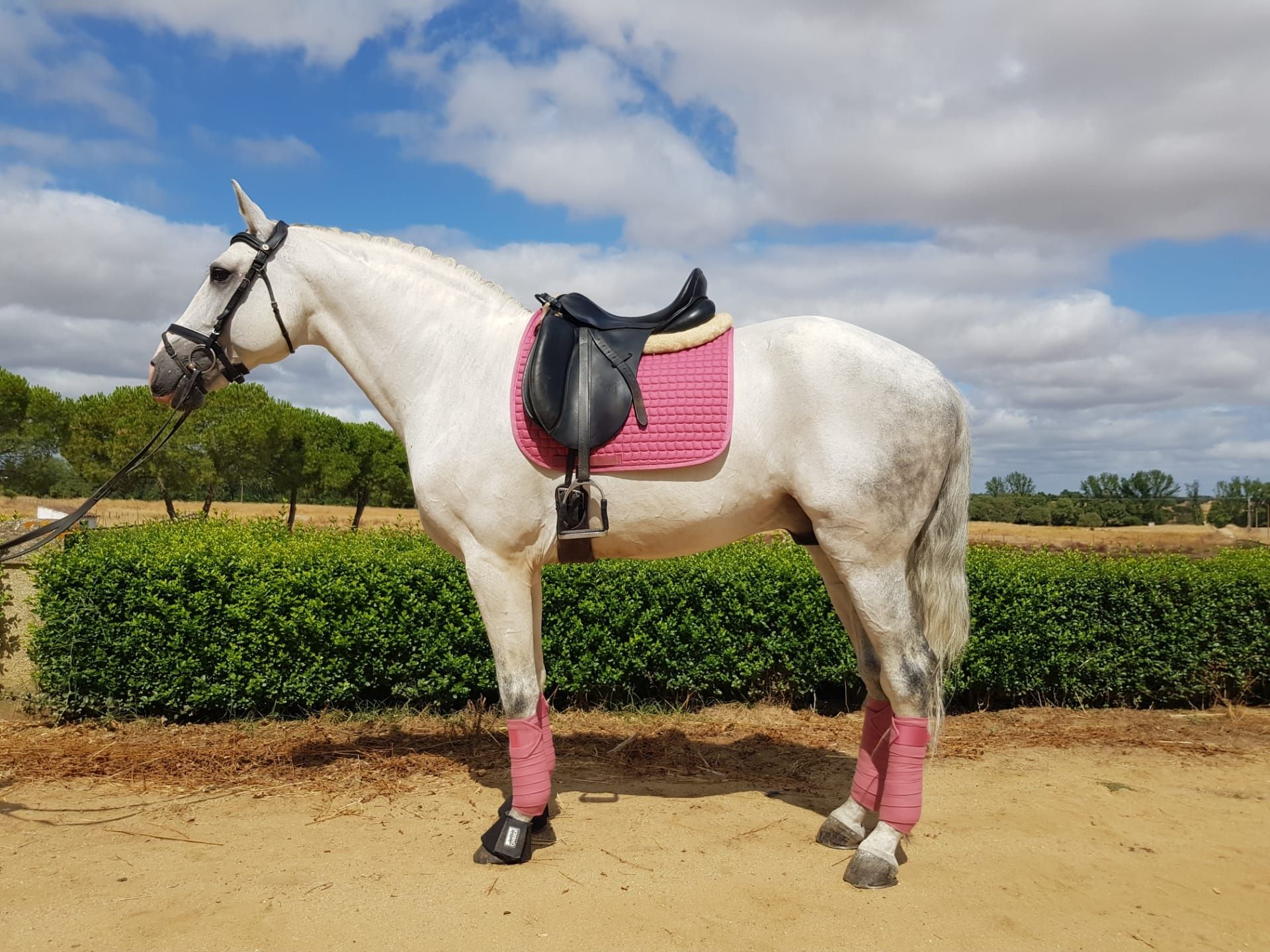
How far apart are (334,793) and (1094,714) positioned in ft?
20.0

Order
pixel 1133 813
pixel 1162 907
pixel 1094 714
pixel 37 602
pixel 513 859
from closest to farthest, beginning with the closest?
pixel 1162 907 < pixel 513 859 < pixel 1133 813 < pixel 37 602 < pixel 1094 714

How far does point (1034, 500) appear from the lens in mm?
27406

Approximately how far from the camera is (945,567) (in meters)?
3.83

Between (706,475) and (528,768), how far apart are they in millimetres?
1652

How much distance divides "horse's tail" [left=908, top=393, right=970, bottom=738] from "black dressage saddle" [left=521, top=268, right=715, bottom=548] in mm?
1483

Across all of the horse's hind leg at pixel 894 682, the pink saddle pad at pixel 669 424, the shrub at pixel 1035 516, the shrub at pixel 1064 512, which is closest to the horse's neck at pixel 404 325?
the pink saddle pad at pixel 669 424

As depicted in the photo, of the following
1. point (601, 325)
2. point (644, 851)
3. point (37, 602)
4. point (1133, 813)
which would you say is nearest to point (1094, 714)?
point (1133, 813)

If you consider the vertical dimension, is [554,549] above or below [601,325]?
below

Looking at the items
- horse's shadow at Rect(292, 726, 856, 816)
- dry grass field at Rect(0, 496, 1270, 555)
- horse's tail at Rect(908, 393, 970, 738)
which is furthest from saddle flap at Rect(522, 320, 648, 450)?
dry grass field at Rect(0, 496, 1270, 555)

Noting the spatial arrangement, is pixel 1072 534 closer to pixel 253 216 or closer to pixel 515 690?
pixel 515 690

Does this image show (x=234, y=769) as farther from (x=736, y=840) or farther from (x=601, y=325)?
(x=601, y=325)

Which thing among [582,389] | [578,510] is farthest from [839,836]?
[582,389]

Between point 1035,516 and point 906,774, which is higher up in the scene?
point 1035,516

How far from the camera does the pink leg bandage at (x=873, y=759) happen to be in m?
4.08
